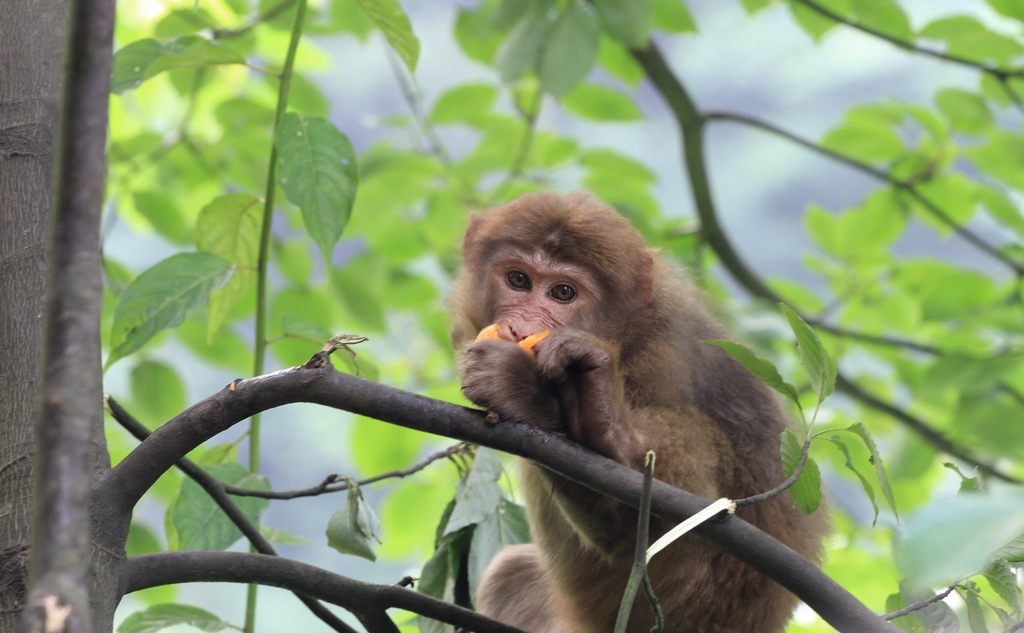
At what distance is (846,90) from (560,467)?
341 inches

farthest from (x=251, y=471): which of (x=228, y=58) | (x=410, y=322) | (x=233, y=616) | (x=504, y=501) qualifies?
(x=233, y=616)

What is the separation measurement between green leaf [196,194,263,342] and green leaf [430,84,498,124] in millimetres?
1944

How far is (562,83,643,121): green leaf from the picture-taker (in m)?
4.45

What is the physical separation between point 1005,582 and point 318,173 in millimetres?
1598

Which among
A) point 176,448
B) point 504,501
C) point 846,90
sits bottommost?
point 176,448

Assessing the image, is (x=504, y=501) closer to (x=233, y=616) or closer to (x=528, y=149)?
(x=528, y=149)

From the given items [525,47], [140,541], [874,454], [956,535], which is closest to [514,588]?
[140,541]

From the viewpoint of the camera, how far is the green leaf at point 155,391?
3.68 metres

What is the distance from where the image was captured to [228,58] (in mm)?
2299

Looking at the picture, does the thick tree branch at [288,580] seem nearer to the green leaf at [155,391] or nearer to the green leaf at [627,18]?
the green leaf at [155,391]

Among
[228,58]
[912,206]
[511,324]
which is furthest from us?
[912,206]

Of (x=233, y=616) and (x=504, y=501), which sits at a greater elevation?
(x=233, y=616)

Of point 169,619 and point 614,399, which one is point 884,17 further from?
point 169,619

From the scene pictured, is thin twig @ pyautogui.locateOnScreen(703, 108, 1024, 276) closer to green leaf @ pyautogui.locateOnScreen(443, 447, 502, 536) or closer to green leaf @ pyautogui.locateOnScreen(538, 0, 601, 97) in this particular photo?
green leaf @ pyautogui.locateOnScreen(538, 0, 601, 97)
